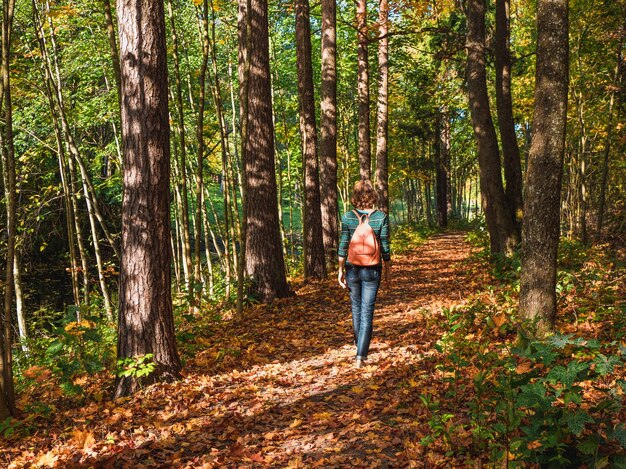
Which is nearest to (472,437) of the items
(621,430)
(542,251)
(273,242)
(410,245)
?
(621,430)

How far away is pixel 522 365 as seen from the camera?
3180 mm

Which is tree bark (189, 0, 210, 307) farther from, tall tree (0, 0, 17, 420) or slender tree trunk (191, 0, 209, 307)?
tall tree (0, 0, 17, 420)

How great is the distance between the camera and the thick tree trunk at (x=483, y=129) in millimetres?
9734

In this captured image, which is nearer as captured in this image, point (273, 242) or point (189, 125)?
point (273, 242)

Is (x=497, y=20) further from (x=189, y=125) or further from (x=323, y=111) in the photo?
(x=189, y=125)

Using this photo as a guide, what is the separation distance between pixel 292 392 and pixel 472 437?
210 cm

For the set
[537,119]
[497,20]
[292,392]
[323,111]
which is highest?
[497,20]

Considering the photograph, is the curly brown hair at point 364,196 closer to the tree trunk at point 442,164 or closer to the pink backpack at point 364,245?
the pink backpack at point 364,245

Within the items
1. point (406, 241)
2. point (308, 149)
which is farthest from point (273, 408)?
point (406, 241)

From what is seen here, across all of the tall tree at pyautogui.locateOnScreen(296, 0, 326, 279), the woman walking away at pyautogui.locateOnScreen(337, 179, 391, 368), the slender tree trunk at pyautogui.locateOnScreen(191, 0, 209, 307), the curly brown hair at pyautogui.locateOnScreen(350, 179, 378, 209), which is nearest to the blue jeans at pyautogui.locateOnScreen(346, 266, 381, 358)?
the woman walking away at pyautogui.locateOnScreen(337, 179, 391, 368)

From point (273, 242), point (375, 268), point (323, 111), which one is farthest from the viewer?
point (323, 111)

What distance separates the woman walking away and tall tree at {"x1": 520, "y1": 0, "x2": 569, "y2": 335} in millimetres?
1579

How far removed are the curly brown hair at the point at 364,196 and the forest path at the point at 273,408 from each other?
177 cm

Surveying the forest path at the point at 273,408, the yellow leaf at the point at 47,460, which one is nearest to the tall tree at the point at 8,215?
the forest path at the point at 273,408
